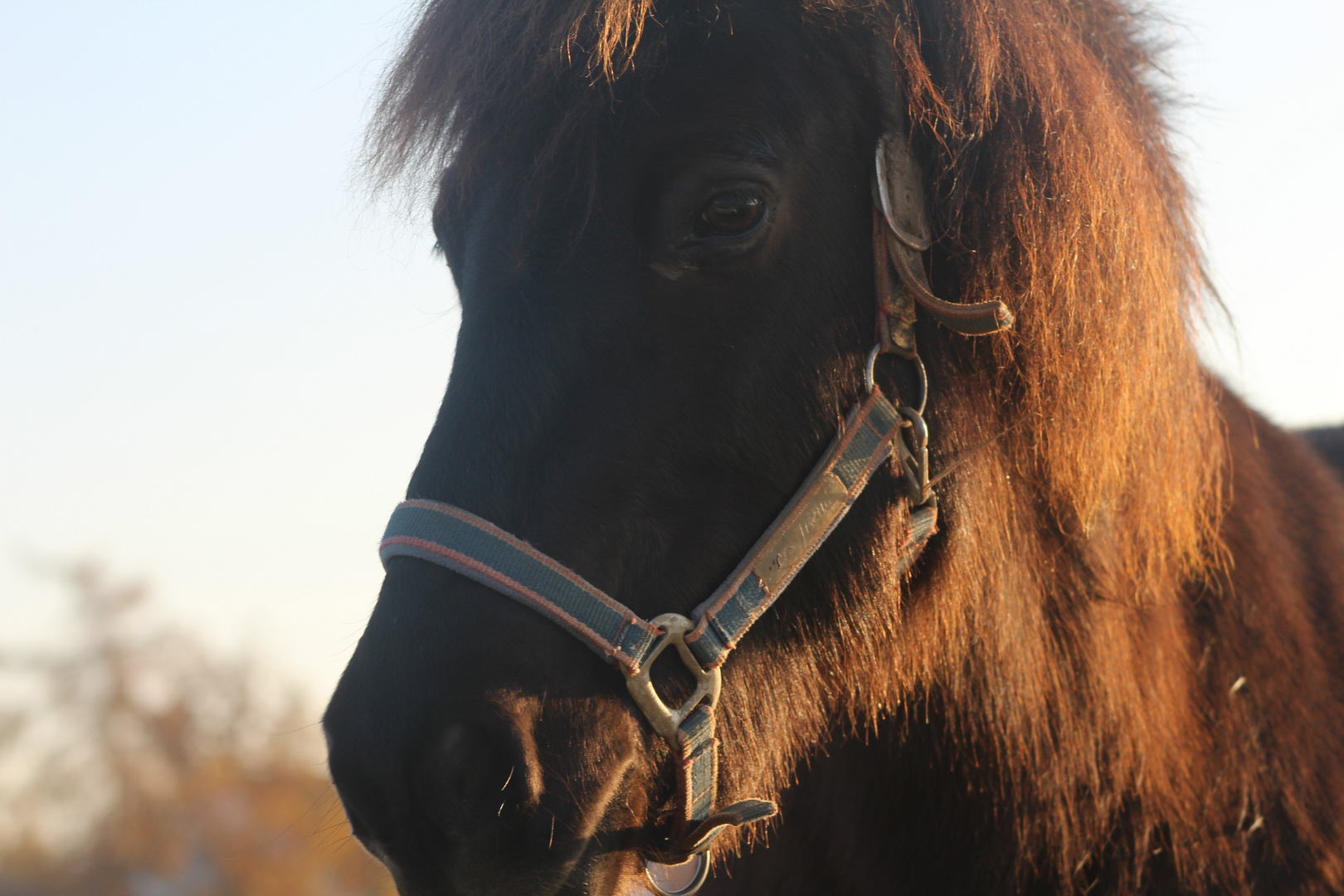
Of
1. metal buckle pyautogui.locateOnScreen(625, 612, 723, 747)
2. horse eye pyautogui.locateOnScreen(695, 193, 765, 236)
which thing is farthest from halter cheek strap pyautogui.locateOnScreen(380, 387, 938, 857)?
horse eye pyautogui.locateOnScreen(695, 193, 765, 236)

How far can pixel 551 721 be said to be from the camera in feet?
4.66

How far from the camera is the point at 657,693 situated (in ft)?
5.02

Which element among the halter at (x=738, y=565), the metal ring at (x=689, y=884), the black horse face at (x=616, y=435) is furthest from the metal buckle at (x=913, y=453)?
the metal ring at (x=689, y=884)

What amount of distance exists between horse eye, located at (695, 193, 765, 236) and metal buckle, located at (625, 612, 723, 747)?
2.06ft

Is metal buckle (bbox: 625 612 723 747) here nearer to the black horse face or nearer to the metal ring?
the black horse face

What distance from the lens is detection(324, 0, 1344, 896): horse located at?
1.45 m

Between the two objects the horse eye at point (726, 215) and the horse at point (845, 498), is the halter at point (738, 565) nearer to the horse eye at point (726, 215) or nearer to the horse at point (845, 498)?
the horse at point (845, 498)

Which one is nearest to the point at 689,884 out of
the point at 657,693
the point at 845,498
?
the point at 657,693

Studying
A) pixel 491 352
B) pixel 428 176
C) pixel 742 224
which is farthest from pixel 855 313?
pixel 428 176

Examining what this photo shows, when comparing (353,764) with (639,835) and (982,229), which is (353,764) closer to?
(639,835)

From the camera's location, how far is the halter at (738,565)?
1448mm

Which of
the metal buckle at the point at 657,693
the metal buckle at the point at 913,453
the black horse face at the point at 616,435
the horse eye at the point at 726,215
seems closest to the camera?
the black horse face at the point at 616,435

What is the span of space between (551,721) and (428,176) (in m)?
1.26

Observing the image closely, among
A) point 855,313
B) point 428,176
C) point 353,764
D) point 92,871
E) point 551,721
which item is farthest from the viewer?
point 92,871
